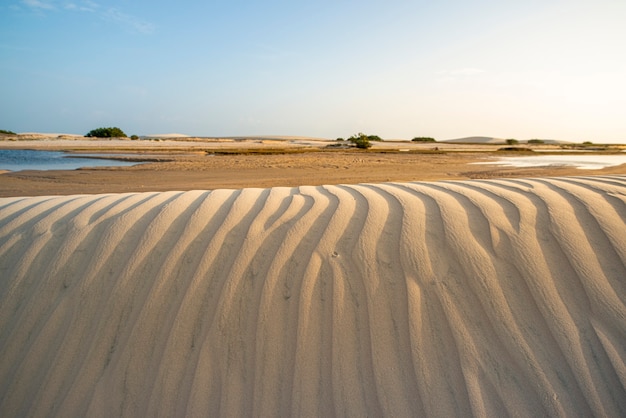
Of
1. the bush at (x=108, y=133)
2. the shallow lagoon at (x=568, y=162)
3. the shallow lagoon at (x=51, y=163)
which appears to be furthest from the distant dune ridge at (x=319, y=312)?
the bush at (x=108, y=133)

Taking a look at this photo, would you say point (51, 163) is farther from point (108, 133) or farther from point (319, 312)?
point (108, 133)

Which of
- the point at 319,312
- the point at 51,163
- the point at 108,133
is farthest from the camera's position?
the point at 108,133

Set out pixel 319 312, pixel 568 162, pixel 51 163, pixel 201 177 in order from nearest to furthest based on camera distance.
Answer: pixel 319 312
pixel 201 177
pixel 568 162
pixel 51 163

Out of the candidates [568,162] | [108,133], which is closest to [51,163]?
[568,162]

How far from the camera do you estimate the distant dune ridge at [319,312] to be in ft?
5.09

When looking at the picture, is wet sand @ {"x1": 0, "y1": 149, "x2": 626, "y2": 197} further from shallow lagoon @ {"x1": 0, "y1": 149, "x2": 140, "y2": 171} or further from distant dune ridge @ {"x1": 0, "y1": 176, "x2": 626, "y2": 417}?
distant dune ridge @ {"x1": 0, "y1": 176, "x2": 626, "y2": 417}

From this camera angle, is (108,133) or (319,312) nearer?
(319,312)

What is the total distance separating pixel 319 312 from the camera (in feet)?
5.94

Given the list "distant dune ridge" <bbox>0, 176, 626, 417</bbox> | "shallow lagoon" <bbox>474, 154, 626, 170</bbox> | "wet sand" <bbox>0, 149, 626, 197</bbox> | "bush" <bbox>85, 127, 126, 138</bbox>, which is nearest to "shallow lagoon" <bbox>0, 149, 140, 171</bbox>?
"wet sand" <bbox>0, 149, 626, 197</bbox>

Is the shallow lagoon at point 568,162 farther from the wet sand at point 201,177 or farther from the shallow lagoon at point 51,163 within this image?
the shallow lagoon at point 51,163

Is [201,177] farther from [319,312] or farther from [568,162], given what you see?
[568,162]

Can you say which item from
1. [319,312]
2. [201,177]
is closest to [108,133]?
[201,177]

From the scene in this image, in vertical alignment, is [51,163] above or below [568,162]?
below

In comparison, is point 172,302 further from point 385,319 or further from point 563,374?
point 563,374
